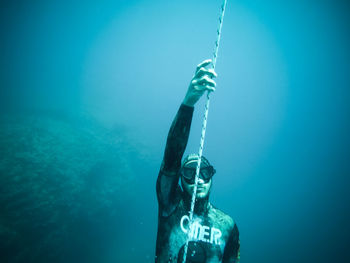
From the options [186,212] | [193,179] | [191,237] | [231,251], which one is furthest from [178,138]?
[231,251]

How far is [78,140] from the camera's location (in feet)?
51.6

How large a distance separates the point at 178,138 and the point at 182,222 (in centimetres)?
99

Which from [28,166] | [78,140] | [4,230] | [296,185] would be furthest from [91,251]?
[296,185]

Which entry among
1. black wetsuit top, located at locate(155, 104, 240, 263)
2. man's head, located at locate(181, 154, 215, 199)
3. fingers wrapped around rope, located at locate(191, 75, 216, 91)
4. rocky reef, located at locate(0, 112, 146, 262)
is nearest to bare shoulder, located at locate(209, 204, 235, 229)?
black wetsuit top, located at locate(155, 104, 240, 263)

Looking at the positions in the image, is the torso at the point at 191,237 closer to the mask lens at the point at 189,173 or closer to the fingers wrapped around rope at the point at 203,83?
the mask lens at the point at 189,173

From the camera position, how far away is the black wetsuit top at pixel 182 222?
118 cm

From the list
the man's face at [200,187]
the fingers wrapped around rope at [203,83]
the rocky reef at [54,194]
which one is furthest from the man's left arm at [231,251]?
the rocky reef at [54,194]

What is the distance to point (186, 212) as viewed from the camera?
163 cm

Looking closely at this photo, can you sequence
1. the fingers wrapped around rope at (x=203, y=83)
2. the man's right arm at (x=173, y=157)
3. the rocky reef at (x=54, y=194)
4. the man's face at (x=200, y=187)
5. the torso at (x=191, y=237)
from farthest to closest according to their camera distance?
1. the rocky reef at (x=54, y=194)
2. the man's face at (x=200, y=187)
3. the torso at (x=191, y=237)
4. the man's right arm at (x=173, y=157)
5. the fingers wrapped around rope at (x=203, y=83)

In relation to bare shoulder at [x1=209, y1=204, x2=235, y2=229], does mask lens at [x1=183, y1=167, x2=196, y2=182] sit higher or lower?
higher

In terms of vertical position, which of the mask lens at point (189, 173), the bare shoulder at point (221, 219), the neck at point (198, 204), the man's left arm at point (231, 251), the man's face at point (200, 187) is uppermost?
the mask lens at point (189, 173)

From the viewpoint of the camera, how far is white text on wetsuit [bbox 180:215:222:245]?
1586mm

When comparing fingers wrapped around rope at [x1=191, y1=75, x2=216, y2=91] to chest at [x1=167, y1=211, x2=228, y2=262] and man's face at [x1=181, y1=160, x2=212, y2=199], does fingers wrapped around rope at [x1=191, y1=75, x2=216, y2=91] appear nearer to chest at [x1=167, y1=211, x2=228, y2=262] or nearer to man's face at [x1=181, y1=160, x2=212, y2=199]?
man's face at [x1=181, y1=160, x2=212, y2=199]

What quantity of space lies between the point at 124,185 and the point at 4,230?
8.16 meters
